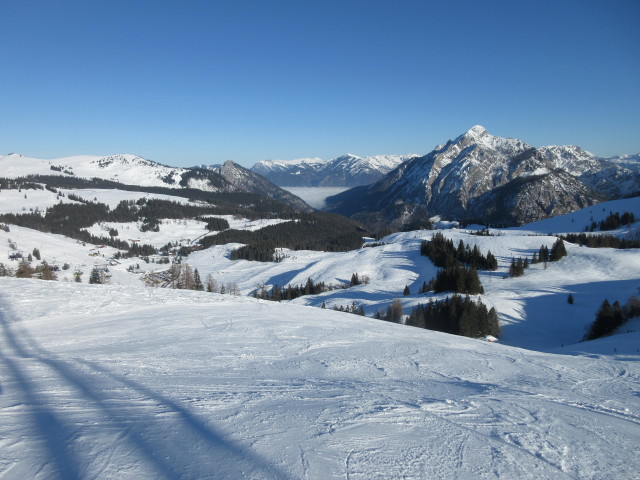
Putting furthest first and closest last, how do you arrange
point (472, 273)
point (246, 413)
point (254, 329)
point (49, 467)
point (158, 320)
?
point (472, 273) < point (158, 320) < point (254, 329) < point (246, 413) < point (49, 467)

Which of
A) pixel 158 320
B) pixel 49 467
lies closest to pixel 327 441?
pixel 49 467

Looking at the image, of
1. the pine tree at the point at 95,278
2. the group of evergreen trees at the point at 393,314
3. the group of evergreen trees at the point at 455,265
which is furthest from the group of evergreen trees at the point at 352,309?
the pine tree at the point at 95,278

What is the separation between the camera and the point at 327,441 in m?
6.07

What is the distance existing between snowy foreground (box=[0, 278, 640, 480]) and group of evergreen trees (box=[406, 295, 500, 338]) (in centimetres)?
2946

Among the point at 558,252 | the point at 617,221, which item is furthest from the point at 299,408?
the point at 617,221

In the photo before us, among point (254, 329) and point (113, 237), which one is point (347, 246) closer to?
point (113, 237)

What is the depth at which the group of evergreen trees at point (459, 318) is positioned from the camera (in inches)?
1689

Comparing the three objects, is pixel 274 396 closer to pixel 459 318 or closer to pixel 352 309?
pixel 459 318

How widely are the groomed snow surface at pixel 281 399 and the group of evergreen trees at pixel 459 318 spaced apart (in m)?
22.0

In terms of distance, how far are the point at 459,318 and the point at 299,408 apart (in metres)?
41.1

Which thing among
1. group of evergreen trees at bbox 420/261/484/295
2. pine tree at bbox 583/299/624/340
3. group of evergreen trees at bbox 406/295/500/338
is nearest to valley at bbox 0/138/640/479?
pine tree at bbox 583/299/624/340

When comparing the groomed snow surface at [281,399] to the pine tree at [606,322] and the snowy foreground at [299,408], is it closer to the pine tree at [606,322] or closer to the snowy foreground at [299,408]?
the snowy foreground at [299,408]

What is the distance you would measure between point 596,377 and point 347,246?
176 m

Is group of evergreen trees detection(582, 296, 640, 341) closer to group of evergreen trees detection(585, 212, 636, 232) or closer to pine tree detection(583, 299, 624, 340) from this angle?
pine tree detection(583, 299, 624, 340)
